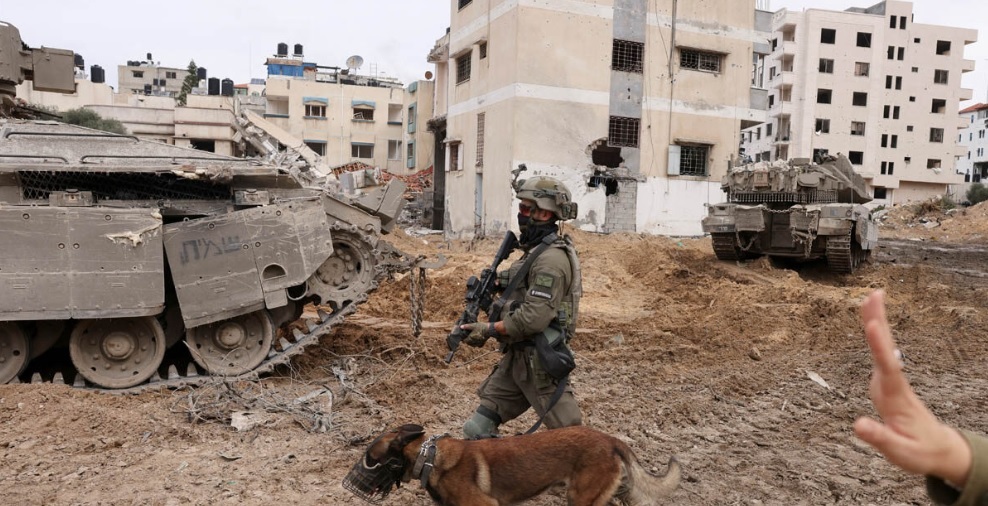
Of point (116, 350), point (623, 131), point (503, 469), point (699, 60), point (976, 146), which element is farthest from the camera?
point (976, 146)

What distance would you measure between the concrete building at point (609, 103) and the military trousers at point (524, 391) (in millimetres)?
16184

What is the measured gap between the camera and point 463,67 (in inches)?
941

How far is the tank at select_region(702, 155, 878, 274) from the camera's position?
43.6 feet

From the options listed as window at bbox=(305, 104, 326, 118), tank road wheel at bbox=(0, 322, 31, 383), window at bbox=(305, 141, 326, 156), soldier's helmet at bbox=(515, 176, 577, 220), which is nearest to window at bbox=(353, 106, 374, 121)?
window at bbox=(305, 104, 326, 118)

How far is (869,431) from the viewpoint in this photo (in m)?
1.17

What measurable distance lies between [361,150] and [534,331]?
122ft

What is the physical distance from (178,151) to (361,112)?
33651 millimetres

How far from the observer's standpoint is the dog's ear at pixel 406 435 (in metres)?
3.34

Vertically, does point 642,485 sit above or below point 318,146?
below

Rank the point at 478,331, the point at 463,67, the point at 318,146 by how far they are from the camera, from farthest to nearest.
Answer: the point at 318,146
the point at 463,67
the point at 478,331

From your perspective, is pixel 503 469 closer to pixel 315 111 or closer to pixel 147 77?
pixel 315 111

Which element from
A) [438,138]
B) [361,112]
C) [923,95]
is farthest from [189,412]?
[923,95]

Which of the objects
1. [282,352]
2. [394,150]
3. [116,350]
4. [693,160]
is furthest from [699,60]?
[394,150]

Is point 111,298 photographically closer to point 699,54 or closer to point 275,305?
point 275,305
